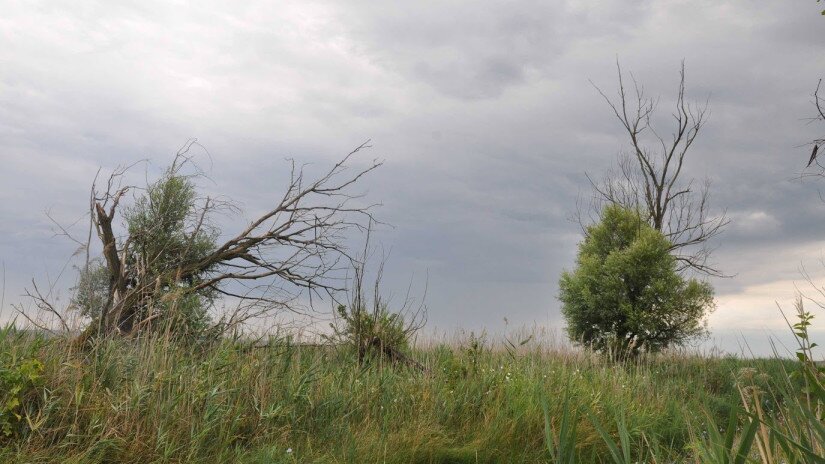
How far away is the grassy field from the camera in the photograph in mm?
4922

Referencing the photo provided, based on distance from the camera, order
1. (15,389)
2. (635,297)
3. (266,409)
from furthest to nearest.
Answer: (635,297)
(266,409)
(15,389)

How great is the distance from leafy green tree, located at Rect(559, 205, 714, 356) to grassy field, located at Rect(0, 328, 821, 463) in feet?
26.0

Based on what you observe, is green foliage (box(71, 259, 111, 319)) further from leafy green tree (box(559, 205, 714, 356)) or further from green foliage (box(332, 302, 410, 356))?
leafy green tree (box(559, 205, 714, 356))

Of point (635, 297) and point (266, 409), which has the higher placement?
point (635, 297)

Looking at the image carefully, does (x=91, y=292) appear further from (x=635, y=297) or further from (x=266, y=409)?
(x=635, y=297)

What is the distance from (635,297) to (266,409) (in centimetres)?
1248

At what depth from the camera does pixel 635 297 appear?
Answer: 16.4m

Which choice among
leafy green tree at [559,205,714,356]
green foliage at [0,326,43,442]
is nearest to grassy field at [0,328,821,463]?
green foliage at [0,326,43,442]

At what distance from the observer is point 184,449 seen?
16.9 feet

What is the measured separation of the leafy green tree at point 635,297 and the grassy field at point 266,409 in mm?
7925

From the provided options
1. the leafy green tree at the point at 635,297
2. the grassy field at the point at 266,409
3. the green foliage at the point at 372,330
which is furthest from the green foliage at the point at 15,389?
the leafy green tree at the point at 635,297

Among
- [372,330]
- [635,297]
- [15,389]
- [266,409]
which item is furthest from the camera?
[635,297]

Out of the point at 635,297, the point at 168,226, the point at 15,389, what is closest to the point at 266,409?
the point at 15,389

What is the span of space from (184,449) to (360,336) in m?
4.42
